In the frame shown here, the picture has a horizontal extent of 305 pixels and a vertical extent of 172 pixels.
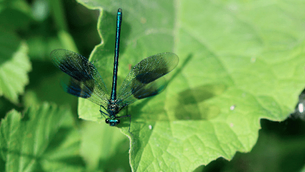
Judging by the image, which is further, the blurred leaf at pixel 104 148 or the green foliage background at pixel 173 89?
the blurred leaf at pixel 104 148

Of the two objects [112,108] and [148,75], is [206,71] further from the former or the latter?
[112,108]

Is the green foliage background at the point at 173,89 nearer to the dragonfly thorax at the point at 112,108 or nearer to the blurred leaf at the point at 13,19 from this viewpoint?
the blurred leaf at the point at 13,19

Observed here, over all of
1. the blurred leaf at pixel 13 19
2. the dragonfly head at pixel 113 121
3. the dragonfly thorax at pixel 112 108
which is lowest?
the dragonfly head at pixel 113 121

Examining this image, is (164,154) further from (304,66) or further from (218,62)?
(304,66)

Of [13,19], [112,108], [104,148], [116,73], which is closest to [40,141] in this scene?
[112,108]

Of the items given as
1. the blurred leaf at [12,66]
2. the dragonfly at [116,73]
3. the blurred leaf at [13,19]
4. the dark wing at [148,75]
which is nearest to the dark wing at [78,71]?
the dragonfly at [116,73]

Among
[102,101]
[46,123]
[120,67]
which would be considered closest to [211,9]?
[120,67]
